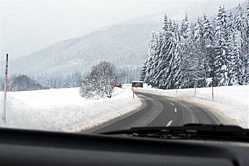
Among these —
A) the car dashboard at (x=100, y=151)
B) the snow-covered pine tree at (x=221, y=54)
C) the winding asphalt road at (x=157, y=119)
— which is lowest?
the winding asphalt road at (x=157, y=119)

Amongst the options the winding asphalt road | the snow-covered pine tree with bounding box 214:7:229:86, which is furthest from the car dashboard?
the snow-covered pine tree with bounding box 214:7:229:86

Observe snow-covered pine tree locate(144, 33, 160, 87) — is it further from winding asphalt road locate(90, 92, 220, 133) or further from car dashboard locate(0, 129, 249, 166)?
car dashboard locate(0, 129, 249, 166)

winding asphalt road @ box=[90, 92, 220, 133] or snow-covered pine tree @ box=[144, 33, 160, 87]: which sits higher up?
snow-covered pine tree @ box=[144, 33, 160, 87]

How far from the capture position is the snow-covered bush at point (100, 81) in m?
62.3

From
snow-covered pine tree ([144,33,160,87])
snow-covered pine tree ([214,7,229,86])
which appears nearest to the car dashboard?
snow-covered pine tree ([214,7,229,86])

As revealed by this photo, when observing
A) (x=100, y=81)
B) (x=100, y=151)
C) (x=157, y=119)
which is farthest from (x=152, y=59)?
(x=100, y=151)

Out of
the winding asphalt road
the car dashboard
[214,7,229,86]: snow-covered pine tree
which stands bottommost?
the winding asphalt road

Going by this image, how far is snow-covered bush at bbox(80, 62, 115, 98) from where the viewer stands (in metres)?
62.3

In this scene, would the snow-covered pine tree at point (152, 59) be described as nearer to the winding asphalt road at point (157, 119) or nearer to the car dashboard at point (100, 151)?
the winding asphalt road at point (157, 119)

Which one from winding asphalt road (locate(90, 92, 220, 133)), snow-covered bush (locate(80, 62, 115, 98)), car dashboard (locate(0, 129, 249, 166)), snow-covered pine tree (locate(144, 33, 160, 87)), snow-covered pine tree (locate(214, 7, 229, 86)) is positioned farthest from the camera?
snow-covered pine tree (locate(144, 33, 160, 87))

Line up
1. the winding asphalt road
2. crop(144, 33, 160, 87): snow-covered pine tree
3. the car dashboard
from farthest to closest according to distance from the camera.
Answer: crop(144, 33, 160, 87): snow-covered pine tree, the winding asphalt road, the car dashboard

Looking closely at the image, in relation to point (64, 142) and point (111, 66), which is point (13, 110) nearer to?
point (64, 142)

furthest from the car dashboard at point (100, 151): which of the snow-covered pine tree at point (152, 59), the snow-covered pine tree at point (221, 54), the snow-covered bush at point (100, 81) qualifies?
the snow-covered pine tree at point (152, 59)

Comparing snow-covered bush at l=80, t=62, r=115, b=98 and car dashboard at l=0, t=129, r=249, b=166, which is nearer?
car dashboard at l=0, t=129, r=249, b=166
